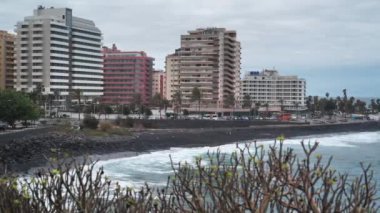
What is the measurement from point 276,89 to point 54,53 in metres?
83.8

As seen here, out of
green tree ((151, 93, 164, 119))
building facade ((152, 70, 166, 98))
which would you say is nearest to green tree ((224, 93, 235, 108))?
green tree ((151, 93, 164, 119))

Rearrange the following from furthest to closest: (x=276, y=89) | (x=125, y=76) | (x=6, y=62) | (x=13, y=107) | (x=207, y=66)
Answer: (x=276, y=89)
(x=125, y=76)
(x=207, y=66)
(x=6, y=62)
(x=13, y=107)

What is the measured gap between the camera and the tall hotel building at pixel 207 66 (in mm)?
152000

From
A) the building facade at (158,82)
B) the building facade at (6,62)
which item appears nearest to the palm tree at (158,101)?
the building facade at (158,82)

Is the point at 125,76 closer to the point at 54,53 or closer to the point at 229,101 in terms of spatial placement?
the point at 54,53

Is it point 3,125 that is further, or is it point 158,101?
point 158,101

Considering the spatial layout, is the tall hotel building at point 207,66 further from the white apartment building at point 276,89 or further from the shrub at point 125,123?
the shrub at point 125,123

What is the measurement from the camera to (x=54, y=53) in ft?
444

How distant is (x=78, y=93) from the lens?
12344cm

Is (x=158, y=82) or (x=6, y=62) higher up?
(x=6, y=62)

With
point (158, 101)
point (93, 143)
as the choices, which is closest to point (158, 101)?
point (158, 101)

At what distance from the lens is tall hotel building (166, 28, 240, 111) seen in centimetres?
15200

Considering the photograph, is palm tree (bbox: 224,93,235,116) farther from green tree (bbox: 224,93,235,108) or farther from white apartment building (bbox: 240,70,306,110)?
white apartment building (bbox: 240,70,306,110)

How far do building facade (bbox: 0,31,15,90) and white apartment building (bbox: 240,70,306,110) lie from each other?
262 ft
